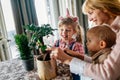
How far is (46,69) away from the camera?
0.99 meters

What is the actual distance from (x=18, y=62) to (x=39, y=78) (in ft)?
1.21

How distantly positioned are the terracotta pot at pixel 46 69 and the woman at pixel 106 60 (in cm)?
7

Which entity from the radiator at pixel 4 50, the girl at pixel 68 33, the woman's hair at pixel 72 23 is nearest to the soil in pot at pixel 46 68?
the girl at pixel 68 33

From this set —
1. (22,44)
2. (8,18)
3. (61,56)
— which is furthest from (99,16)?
(8,18)

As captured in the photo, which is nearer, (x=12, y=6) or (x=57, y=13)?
(x=12, y=6)

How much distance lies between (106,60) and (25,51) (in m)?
0.53

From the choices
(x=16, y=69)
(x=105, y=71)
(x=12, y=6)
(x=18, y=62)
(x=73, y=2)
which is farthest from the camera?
(x=73, y=2)

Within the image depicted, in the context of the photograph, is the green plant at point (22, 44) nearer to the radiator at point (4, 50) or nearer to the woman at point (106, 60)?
the woman at point (106, 60)

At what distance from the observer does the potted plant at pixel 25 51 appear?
1068mm

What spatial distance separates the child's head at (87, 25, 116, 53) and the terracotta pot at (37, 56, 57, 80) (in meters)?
0.24

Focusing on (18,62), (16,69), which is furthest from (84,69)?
(18,62)

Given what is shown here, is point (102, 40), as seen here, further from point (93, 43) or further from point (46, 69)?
point (46, 69)

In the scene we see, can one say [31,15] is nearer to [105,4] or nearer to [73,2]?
[73,2]

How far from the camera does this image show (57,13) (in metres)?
2.99
